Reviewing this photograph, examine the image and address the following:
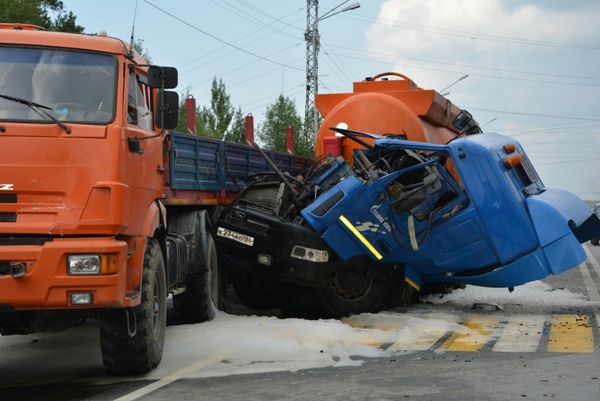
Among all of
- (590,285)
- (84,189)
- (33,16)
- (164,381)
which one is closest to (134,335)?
(164,381)

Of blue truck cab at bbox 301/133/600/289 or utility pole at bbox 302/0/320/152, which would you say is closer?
blue truck cab at bbox 301/133/600/289

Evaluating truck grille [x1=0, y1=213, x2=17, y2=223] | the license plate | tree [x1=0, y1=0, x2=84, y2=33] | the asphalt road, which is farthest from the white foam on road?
tree [x1=0, y1=0, x2=84, y2=33]

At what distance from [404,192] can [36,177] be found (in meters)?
4.94

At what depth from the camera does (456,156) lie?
9586 millimetres

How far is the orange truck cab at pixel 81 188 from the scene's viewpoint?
219 inches

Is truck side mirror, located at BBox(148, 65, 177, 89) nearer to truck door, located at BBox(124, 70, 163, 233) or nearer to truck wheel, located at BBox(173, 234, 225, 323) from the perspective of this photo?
truck door, located at BBox(124, 70, 163, 233)

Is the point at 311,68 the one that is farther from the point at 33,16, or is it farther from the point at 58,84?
the point at 58,84

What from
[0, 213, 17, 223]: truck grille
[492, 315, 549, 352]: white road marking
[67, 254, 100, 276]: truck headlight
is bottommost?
[492, 315, 549, 352]: white road marking

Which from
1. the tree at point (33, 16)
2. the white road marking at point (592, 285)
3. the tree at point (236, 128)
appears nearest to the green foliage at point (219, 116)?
the tree at point (236, 128)

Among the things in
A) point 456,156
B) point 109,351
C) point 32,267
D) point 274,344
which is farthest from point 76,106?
point 456,156

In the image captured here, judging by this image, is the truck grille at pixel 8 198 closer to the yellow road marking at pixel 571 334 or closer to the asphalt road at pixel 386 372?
the asphalt road at pixel 386 372

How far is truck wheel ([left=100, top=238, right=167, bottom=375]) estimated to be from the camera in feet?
20.7

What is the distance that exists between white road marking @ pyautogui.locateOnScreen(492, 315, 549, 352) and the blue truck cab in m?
0.54

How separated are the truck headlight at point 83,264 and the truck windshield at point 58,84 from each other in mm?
1057
